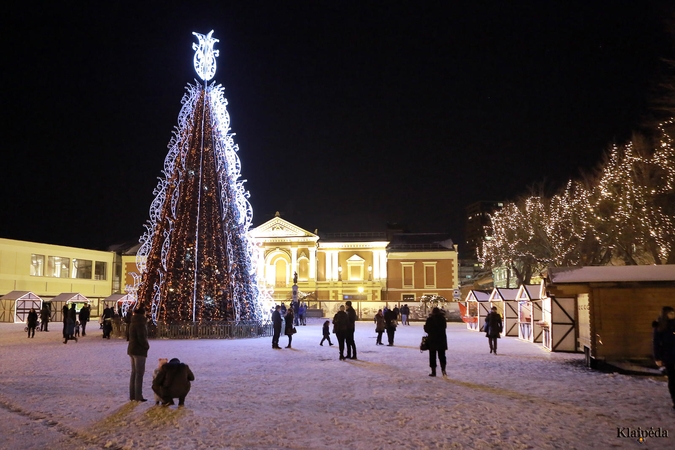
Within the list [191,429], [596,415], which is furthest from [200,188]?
[596,415]

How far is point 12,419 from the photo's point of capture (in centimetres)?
788

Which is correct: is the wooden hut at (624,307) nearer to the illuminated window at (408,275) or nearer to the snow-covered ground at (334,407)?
the snow-covered ground at (334,407)

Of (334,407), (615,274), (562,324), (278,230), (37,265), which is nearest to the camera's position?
(334,407)

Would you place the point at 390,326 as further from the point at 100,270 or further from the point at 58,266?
the point at 100,270

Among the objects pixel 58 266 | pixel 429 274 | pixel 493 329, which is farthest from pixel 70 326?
pixel 429 274

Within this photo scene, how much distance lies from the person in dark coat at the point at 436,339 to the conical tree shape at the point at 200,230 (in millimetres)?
11687

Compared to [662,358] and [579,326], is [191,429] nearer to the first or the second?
[662,358]

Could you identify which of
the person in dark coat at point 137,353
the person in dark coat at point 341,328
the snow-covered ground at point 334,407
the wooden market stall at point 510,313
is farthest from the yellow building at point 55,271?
the person in dark coat at point 137,353

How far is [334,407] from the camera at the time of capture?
29.0 ft

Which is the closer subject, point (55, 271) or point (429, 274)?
point (55, 271)

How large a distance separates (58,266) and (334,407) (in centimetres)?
5388

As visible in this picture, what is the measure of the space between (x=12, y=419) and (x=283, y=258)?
196ft

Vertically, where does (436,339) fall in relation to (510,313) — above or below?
above

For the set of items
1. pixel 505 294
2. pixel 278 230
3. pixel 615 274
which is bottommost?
pixel 505 294
